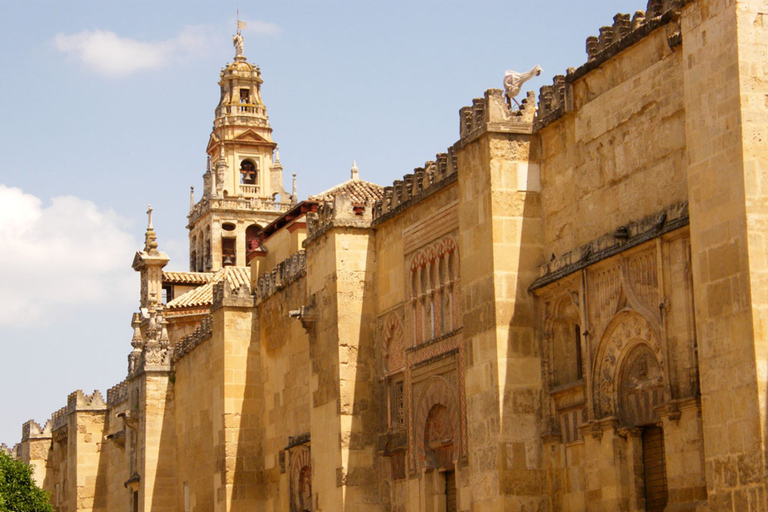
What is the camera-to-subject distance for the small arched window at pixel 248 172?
208 ft

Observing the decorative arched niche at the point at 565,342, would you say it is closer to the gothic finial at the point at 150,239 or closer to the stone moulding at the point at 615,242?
the stone moulding at the point at 615,242

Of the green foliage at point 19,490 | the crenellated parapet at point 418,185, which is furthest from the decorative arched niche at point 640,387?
the green foliage at point 19,490

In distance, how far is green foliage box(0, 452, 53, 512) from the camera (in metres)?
42.1

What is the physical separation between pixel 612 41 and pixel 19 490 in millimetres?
30194

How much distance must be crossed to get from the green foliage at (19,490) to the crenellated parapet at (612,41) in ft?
90.2

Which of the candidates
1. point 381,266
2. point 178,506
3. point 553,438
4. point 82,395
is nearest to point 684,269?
point 553,438

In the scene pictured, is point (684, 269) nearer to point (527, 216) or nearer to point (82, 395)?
point (527, 216)

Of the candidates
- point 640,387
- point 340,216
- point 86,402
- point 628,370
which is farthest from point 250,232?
point 640,387

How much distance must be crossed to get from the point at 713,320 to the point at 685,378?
1371mm

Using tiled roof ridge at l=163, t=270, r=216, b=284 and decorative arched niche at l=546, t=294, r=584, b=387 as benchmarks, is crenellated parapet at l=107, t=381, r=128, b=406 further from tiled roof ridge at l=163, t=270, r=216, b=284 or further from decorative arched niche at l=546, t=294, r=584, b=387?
decorative arched niche at l=546, t=294, r=584, b=387

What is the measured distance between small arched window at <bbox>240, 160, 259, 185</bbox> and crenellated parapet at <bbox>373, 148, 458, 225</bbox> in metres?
41.0

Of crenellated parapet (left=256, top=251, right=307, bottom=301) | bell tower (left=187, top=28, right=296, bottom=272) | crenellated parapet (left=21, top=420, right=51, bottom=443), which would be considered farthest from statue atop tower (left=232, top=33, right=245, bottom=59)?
crenellated parapet (left=256, top=251, right=307, bottom=301)

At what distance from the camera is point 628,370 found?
637 inches

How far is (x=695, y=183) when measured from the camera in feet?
46.4
